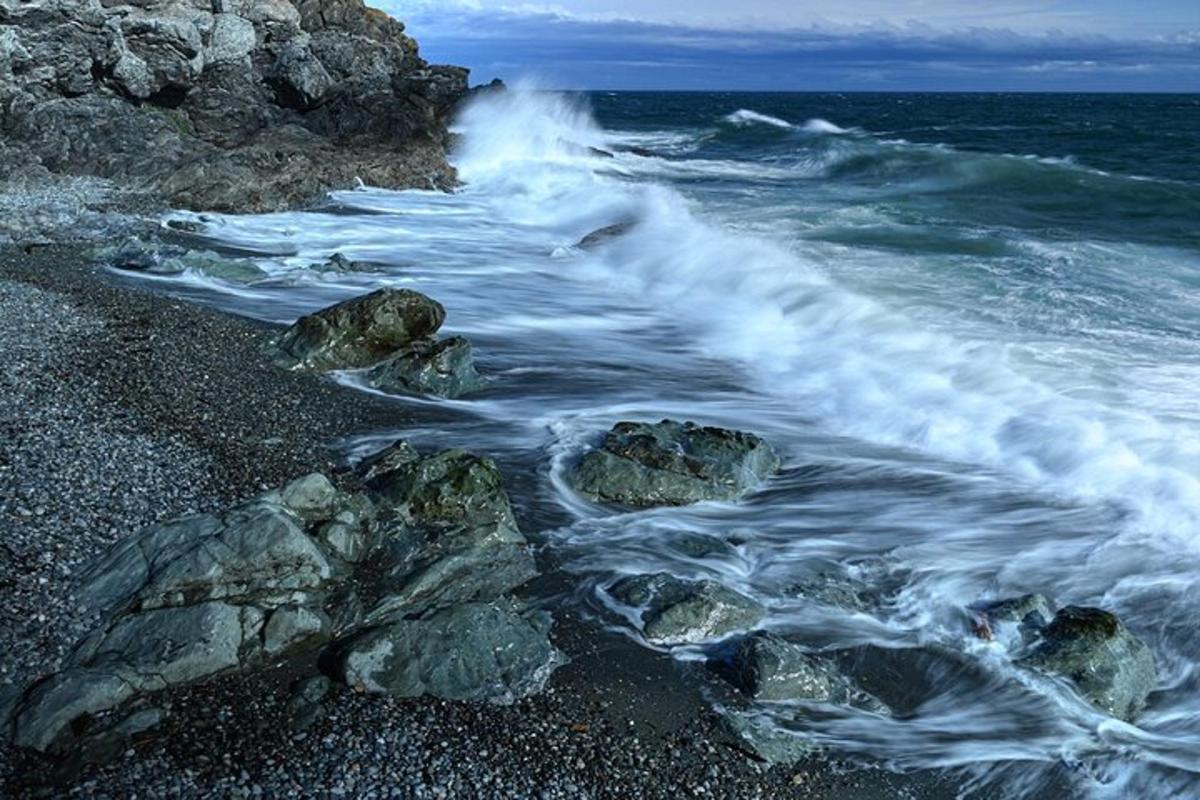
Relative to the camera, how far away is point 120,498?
643cm

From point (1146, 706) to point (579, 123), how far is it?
44.3 meters

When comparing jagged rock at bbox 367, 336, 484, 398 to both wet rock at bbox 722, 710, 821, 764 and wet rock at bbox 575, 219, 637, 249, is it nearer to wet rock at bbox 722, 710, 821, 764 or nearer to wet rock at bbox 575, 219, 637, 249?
wet rock at bbox 722, 710, 821, 764

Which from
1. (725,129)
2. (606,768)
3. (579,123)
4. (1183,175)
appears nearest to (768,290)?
(606,768)

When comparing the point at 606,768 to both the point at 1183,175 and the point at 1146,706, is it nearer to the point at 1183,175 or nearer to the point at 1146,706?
the point at 1146,706

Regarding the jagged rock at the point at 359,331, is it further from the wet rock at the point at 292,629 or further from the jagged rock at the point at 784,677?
the jagged rock at the point at 784,677

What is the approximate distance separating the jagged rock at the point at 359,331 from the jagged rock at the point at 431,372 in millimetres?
316

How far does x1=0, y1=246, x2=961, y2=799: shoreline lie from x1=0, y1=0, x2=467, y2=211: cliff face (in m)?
12.9

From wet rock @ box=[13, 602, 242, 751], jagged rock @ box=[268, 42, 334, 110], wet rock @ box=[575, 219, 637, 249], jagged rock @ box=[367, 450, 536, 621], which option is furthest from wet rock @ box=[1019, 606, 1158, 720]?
jagged rock @ box=[268, 42, 334, 110]

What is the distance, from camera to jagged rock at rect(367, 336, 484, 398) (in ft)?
31.4

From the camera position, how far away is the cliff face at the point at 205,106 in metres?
20.1

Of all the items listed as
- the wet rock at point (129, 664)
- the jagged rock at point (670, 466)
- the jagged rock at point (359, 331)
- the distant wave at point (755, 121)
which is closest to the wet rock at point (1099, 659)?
the jagged rock at point (670, 466)

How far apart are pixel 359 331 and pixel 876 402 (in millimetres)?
5110

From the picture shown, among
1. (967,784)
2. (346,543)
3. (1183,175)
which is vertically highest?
(1183,175)

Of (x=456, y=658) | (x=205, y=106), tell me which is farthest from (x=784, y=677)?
(x=205, y=106)
